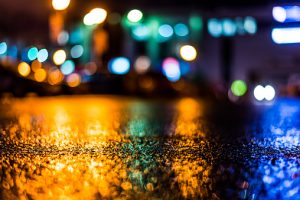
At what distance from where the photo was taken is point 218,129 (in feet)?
30.7

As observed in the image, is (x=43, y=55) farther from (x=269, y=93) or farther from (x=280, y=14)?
(x=269, y=93)

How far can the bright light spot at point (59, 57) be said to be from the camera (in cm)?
5884

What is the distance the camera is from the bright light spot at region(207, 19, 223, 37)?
4684 centimetres

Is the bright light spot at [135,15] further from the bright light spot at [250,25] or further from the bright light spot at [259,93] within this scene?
the bright light spot at [250,25]

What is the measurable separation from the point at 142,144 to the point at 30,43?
5325 centimetres

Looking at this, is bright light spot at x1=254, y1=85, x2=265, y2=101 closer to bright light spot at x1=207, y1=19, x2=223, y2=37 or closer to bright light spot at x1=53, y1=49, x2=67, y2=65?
bright light spot at x1=207, y1=19, x2=223, y2=37

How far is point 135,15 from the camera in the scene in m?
38.9

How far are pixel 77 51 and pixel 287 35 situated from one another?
84.3 feet

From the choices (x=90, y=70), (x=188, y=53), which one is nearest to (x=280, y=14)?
(x=90, y=70)

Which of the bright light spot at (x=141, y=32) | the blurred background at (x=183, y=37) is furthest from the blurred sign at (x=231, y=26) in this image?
the bright light spot at (x=141, y=32)

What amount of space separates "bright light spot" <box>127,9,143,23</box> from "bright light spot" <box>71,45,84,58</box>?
17.0 m

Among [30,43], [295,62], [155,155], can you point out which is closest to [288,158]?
[155,155]

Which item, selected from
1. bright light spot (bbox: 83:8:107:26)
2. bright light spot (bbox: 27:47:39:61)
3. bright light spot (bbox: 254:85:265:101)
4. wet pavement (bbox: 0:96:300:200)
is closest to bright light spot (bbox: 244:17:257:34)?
bright light spot (bbox: 254:85:265:101)

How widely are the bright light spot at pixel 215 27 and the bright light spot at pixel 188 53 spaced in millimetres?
1740
